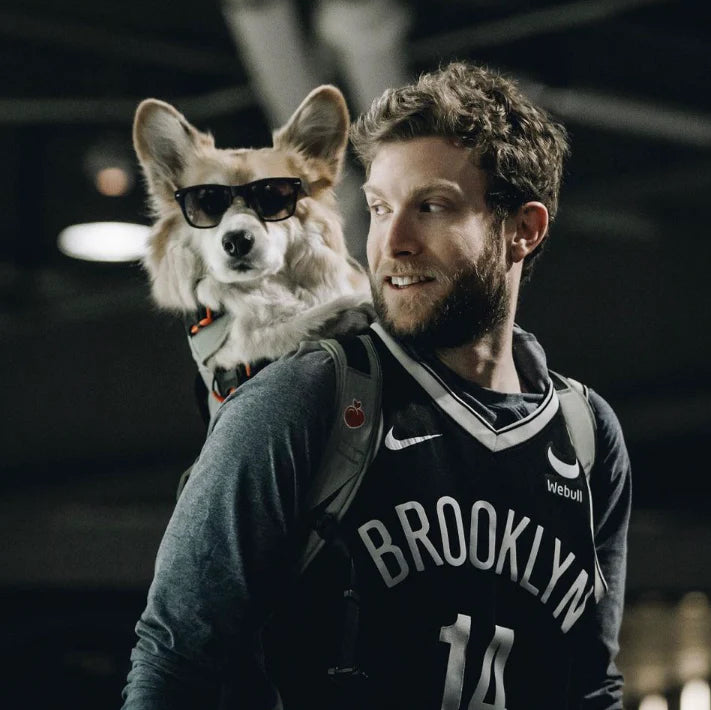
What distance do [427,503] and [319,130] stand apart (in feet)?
2.07

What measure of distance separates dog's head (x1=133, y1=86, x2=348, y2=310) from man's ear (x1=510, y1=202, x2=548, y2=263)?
0.28 m

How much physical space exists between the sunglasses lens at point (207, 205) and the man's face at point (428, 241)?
23cm

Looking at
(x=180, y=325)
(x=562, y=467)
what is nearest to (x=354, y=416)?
(x=562, y=467)

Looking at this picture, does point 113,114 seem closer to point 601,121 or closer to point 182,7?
point 182,7

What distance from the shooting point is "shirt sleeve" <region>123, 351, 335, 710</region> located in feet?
4.89

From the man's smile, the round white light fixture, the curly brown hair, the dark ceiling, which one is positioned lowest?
the man's smile

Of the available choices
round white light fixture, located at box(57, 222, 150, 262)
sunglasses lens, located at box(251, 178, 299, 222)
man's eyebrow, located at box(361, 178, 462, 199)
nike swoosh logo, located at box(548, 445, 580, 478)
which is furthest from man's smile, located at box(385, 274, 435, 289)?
round white light fixture, located at box(57, 222, 150, 262)

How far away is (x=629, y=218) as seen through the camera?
8.34 m

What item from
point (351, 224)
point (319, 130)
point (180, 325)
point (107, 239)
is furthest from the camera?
point (180, 325)

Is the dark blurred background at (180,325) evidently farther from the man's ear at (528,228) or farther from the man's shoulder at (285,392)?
the man's shoulder at (285,392)

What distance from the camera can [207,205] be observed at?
1.79m

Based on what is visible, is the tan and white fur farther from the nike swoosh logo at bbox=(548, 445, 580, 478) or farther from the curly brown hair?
the nike swoosh logo at bbox=(548, 445, 580, 478)

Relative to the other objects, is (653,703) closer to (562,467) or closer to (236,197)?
(562,467)

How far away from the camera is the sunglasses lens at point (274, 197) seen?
5.86 ft
